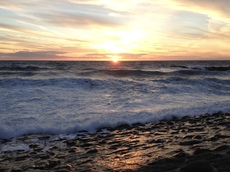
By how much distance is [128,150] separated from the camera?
19.5ft

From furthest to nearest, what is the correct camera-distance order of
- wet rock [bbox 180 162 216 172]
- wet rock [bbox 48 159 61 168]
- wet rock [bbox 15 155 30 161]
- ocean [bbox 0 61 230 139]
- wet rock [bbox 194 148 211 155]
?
1. ocean [bbox 0 61 230 139]
2. wet rock [bbox 15 155 30 161]
3. wet rock [bbox 194 148 211 155]
4. wet rock [bbox 48 159 61 168]
5. wet rock [bbox 180 162 216 172]

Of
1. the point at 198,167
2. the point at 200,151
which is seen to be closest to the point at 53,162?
the point at 198,167

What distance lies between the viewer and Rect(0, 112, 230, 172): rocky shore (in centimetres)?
485

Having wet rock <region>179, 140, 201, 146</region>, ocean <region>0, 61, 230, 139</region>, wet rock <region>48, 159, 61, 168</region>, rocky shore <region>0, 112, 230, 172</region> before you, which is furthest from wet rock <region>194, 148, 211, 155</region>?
ocean <region>0, 61, 230, 139</region>

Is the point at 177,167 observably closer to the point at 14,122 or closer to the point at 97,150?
the point at 97,150

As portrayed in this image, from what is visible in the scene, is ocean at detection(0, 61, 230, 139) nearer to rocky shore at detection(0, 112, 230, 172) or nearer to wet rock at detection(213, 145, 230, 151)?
rocky shore at detection(0, 112, 230, 172)

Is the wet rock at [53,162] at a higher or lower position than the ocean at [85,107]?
lower

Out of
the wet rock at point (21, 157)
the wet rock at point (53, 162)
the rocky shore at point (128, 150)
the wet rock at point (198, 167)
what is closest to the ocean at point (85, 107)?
the rocky shore at point (128, 150)

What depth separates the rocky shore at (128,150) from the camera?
4848mm

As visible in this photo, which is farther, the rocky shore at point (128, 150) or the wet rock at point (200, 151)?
the wet rock at point (200, 151)

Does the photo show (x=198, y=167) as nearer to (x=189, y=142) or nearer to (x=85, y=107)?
(x=189, y=142)

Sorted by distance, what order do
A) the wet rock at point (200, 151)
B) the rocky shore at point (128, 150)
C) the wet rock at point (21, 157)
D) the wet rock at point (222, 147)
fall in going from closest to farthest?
the rocky shore at point (128, 150), the wet rock at point (200, 151), the wet rock at point (222, 147), the wet rock at point (21, 157)

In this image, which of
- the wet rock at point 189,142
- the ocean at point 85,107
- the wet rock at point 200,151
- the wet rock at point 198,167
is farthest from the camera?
the ocean at point 85,107

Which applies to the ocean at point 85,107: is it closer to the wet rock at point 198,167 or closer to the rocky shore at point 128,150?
the rocky shore at point 128,150
